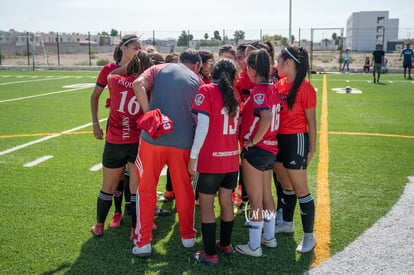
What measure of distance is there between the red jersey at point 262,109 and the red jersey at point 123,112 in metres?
1.09

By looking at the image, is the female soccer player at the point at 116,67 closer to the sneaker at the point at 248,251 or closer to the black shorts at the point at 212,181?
the black shorts at the point at 212,181

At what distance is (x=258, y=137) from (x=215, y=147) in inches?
15.7

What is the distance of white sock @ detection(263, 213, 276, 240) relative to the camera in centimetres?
375

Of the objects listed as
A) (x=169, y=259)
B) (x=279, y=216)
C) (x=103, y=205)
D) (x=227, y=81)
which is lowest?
(x=169, y=259)

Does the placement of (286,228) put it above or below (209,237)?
below

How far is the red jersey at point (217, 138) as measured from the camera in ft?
10.6

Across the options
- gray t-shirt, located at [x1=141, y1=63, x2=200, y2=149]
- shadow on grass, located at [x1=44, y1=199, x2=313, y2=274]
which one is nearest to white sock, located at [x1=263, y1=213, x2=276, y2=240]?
shadow on grass, located at [x1=44, y1=199, x2=313, y2=274]

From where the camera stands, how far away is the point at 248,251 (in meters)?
3.64

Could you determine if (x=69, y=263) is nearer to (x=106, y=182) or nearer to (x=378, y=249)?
(x=106, y=182)

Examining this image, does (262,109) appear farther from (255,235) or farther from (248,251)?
(248,251)

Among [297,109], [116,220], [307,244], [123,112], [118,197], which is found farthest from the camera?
[118,197]

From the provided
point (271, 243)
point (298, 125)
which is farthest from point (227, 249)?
point (298, 125)

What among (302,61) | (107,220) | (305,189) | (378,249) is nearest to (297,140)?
(305,189)

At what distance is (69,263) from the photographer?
3.45 meters
